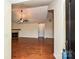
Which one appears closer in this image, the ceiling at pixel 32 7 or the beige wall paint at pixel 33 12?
the ceiling at pixel 32 7

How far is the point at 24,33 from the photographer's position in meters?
15.5

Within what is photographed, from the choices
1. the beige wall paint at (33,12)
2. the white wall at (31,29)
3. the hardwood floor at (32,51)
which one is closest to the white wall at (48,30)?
the white wall at (31,29)

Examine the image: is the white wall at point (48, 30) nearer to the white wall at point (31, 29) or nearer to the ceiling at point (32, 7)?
the white wall at point (31, 29)

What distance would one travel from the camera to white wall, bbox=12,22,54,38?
14977 millimetres

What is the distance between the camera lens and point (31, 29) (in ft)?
50.3

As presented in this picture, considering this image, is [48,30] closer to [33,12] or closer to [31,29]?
[31,29]

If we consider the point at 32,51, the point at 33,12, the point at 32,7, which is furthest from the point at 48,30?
the point at 32,51

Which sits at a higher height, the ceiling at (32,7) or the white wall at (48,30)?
the ceiling at (32,7)

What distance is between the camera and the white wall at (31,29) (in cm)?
1498

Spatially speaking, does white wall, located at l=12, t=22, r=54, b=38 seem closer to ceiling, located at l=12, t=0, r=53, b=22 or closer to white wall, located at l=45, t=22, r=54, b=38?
white wall, located at l=45, t=22, r=54, b=38

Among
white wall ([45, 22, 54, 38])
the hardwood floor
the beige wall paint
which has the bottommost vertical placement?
the hardwood floor

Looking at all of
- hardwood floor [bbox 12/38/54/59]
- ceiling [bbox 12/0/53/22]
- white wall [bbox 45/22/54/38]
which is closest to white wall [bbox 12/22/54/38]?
white wall [bbox 45/22/54/38]

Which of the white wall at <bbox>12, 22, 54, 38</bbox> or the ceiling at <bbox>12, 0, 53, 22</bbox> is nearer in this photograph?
the ceiling at <bbox>12, 0, 53, 22</bbox>
